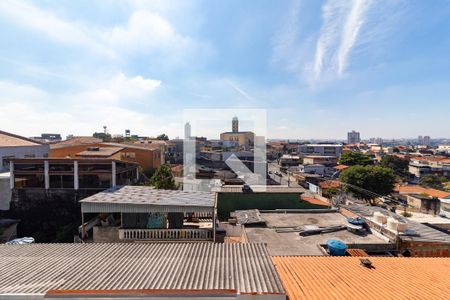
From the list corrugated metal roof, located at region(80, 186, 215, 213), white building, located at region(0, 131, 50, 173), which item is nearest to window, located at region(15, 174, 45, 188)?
white building, located at region(0, 131, 50, 173)

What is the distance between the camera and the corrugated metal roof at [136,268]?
4.10m

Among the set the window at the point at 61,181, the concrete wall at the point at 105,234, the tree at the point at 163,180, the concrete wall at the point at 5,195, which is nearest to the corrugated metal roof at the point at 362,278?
the concrete wall at the point at 105,234

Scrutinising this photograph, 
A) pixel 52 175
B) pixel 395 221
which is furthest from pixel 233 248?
pixel 52 175

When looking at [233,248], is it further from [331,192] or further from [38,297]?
[331,192]

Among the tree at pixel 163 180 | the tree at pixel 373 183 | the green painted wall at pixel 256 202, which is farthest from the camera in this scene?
the tree at pixel 373 183

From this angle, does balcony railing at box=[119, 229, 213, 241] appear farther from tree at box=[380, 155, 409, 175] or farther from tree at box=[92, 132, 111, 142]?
tree at box=[380, 155, 409, 175]

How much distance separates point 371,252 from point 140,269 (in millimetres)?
8623

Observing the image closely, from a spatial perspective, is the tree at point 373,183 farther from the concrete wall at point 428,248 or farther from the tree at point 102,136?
the tree at point 102,136

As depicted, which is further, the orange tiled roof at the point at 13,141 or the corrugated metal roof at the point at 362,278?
the orange tiled roof at the point at 13,141

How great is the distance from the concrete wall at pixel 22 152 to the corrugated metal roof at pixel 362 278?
2711 cm

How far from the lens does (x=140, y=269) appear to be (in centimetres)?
480

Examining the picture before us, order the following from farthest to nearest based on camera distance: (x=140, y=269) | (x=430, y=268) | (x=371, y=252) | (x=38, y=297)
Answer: (x=371, y=252) < (x=430, y=268) < (x=140, y=269) < (x=38, y=297)

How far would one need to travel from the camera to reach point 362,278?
18.7 ft

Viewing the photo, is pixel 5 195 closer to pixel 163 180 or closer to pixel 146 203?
pixel 163 180
